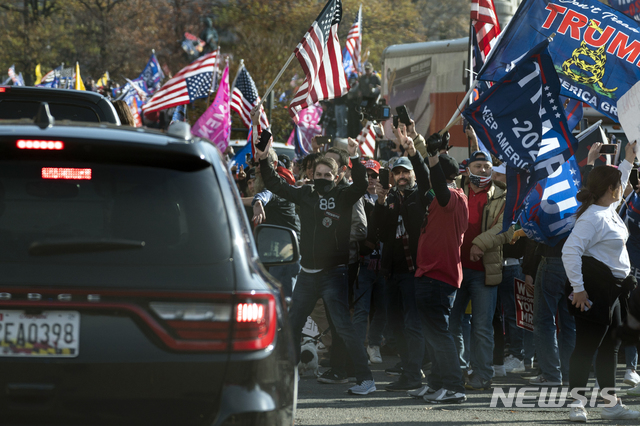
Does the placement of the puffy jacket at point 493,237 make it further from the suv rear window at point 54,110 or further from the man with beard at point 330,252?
the suv rear window at point 54,110

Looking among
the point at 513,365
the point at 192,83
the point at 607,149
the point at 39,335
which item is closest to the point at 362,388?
the point at 513,365

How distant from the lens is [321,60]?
36.8ft

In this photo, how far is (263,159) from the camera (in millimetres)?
7820

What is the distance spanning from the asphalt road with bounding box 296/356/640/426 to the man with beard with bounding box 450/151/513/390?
0.31m

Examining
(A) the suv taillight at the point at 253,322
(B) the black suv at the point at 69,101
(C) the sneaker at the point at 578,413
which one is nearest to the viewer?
(A) the suv taillight at the point at 253,322

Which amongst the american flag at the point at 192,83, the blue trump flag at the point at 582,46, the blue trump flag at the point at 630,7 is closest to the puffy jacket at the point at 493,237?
the blue trump flag at the point at 582,46

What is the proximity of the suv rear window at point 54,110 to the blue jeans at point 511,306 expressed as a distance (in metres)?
4.43

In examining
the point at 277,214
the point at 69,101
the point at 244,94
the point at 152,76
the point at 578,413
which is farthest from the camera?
the point at 152,76

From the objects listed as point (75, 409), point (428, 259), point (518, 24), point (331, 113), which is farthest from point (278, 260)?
point (331, 113)

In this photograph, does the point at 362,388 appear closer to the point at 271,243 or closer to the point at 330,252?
the point at 330,252

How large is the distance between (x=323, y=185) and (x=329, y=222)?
333mm

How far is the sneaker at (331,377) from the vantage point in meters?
7.96

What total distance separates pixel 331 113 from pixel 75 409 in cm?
1934

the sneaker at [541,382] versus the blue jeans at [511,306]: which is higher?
the blue jeans at [511,306]
